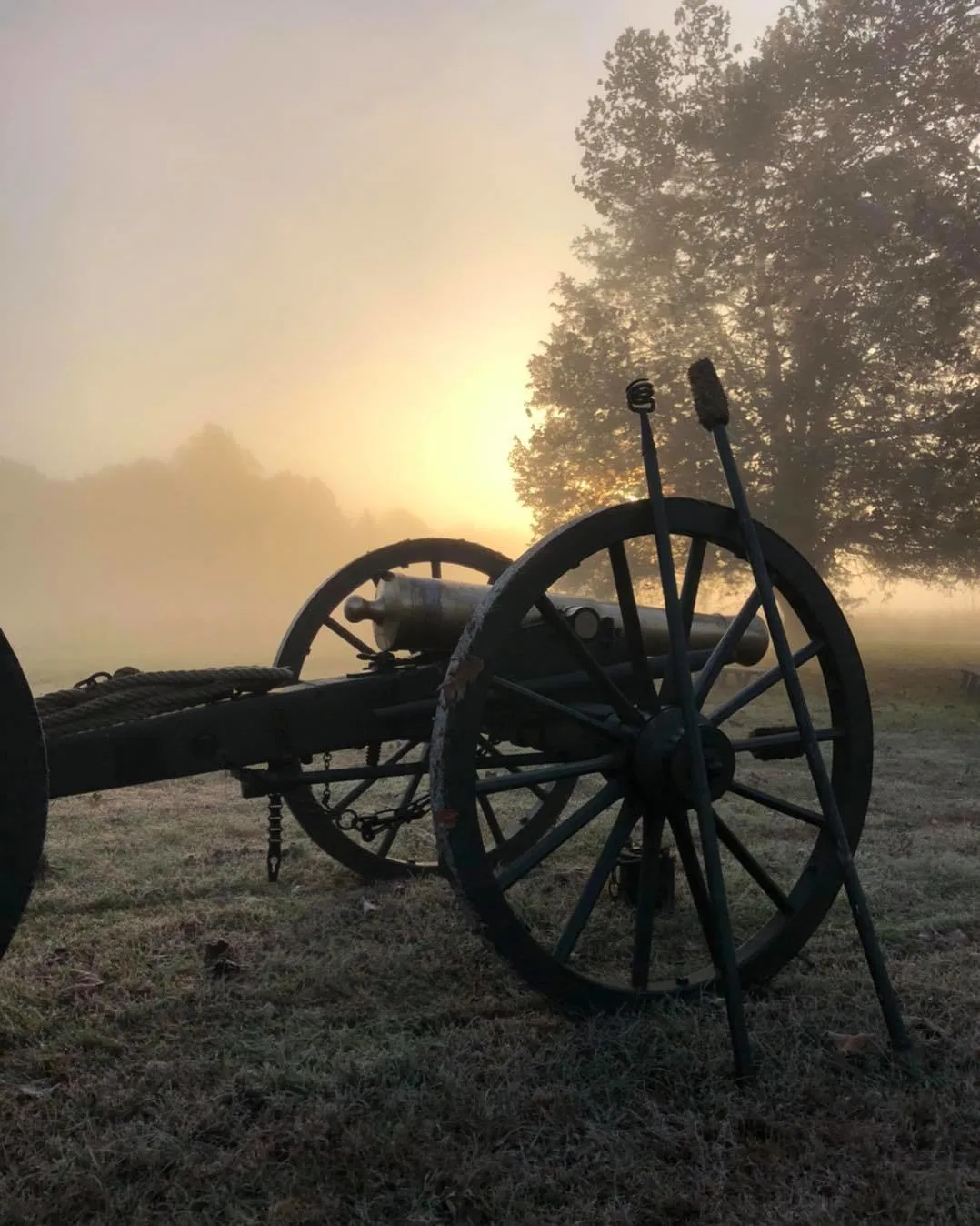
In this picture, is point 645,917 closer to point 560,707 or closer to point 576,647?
point 560,707

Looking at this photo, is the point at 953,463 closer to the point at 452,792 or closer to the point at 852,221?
the point at 852,221

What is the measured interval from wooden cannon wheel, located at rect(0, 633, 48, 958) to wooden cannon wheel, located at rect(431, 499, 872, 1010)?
3.44 ft

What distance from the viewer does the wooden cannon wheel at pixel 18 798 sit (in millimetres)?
2236

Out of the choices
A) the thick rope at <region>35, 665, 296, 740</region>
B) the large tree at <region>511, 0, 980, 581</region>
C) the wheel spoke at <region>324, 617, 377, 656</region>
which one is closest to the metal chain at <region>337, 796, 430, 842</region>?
the wheel spoke at <region>324, 617, 377, 656</region>

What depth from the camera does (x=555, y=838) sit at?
2924mm

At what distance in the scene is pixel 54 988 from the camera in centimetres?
324

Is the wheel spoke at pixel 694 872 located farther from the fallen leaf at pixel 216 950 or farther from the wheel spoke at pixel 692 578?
the fallen leaf at pixel 216 950

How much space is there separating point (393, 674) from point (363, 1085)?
1.39 meters

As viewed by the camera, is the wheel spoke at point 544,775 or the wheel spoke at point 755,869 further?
the wheel spoke at point 755,869

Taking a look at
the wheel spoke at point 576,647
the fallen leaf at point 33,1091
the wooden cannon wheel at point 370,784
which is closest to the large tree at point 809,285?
the wooden cannon wheel at point 370,784

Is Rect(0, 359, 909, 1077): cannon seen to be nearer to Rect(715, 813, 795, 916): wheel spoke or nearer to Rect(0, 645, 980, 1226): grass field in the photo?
Rect(715, 813, 795, 916): wheel spoke

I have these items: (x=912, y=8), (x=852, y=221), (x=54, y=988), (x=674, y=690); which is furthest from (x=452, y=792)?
Result: (x=912, y=8)

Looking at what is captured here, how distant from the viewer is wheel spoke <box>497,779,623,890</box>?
2789mm

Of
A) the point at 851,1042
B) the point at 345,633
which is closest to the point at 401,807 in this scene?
the point at 345,633
